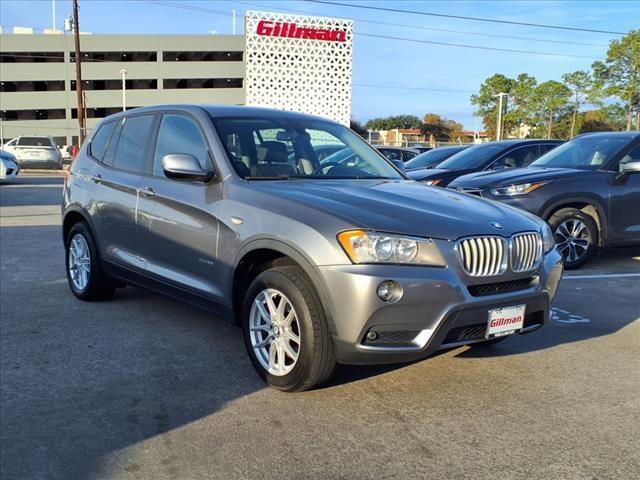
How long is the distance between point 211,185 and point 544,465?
8.57ft

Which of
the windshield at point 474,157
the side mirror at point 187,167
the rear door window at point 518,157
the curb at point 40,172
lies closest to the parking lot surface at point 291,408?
the side mirror at point 187,167

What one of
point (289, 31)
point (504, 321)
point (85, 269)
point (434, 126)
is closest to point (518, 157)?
point (85, 269)

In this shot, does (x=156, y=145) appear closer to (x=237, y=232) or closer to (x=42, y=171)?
→ (x=237, y=232)

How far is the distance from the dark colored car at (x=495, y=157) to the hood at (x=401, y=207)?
6.19 meters

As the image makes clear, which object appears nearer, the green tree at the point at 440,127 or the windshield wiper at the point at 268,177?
the windshield wiper at the point at 268,177

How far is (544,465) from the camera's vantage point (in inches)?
117

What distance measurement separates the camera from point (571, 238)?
304 inches

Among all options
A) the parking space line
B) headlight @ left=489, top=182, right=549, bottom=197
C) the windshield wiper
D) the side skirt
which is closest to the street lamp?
headlight @ left=489, top=182, right=549, bottom=197

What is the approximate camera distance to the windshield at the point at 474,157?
10766 mm

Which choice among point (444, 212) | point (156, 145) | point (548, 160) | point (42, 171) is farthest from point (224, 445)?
point (42, 171)

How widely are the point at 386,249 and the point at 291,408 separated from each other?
3.41 ft

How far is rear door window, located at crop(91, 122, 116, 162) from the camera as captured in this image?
5.84 m

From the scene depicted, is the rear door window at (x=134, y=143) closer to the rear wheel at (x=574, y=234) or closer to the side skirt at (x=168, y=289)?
the side skirt at (x=168, y=289)

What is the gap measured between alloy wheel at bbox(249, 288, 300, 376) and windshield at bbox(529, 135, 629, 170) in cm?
572
